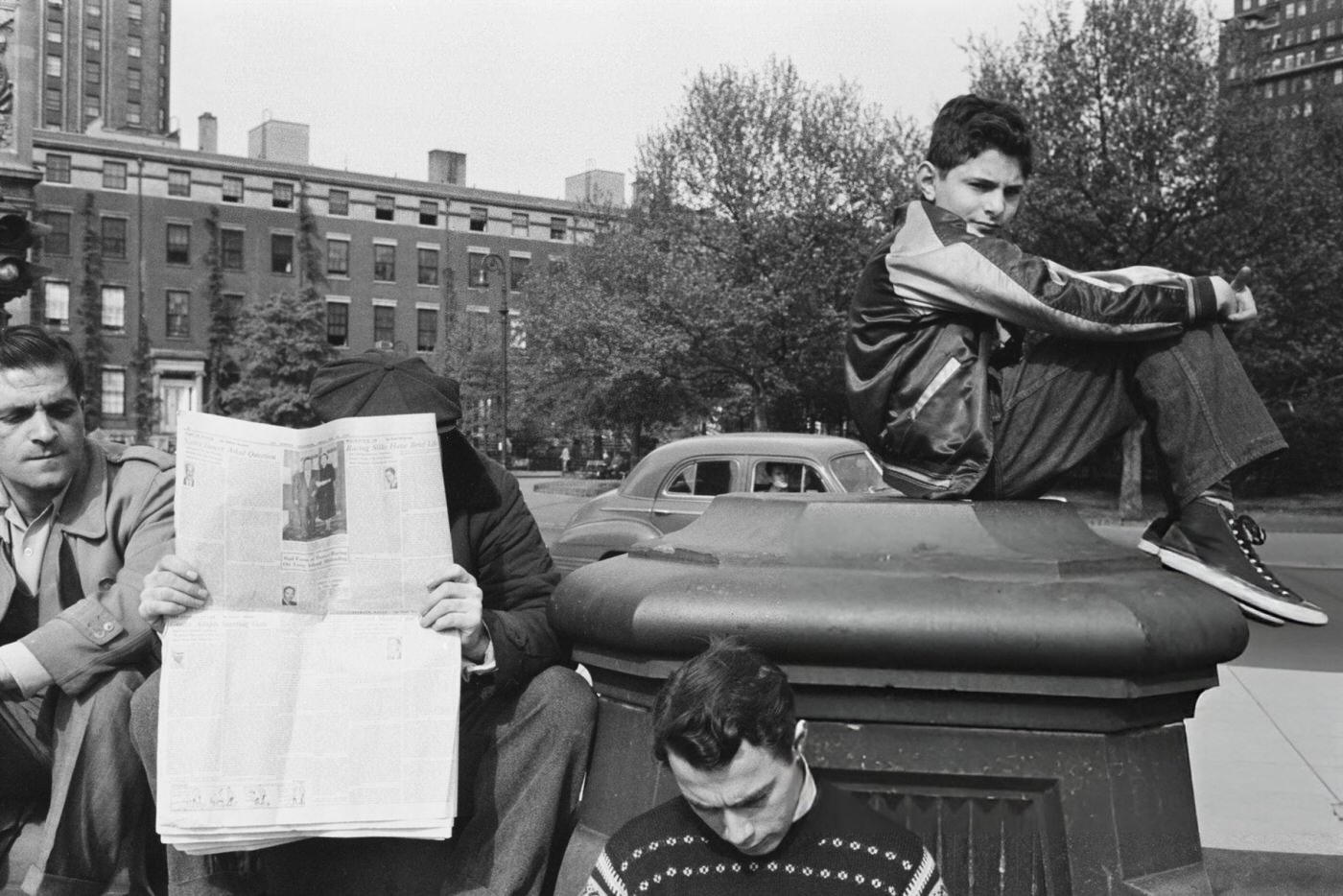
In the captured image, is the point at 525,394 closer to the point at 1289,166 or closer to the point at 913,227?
the point at 1289,166

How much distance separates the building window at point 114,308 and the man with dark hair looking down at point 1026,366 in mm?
56783

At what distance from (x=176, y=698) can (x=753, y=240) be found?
2996cm

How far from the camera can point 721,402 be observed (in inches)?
1314

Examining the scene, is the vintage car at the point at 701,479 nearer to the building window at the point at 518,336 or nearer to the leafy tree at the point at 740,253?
the leafy tree at the point at 740,253

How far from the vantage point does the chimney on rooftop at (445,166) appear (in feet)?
213

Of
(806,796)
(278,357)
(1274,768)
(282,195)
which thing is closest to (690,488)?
(1274,768)

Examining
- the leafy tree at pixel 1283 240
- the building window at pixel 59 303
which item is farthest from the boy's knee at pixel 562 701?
the building window at pixel 59 303

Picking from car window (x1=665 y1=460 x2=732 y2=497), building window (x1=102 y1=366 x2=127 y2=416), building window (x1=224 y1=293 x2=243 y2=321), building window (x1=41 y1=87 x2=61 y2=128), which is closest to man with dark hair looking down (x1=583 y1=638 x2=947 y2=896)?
car window (x1=665 y1=460 x2=732 y2=497)

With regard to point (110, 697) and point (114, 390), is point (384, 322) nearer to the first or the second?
point (114, 390)

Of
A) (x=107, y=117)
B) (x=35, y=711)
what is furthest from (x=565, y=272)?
(x=107, y=117)

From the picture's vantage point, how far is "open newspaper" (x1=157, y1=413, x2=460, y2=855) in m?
2.29

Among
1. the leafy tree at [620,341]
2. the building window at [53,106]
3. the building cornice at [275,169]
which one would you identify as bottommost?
the leafy tree at [620,341]

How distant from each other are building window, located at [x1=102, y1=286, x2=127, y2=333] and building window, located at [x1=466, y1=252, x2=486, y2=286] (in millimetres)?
15851

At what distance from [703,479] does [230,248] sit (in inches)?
1990
